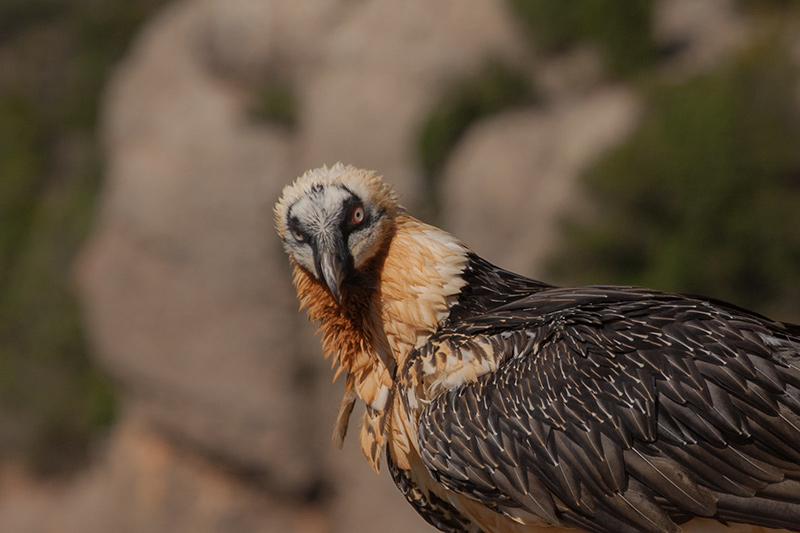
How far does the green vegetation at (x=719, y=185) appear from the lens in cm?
1316

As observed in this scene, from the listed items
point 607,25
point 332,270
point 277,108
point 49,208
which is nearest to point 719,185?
point 607,25

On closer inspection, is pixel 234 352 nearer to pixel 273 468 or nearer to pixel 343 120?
pixel 273 468

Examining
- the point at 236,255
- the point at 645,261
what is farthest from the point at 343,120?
the point at 645,261

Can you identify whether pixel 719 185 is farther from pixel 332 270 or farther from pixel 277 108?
pixel 332 270

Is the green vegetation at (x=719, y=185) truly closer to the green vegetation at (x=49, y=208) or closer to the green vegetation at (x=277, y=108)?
the green vegetation at (x=277, y=108)

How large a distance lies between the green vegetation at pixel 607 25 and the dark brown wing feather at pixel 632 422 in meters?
11.4

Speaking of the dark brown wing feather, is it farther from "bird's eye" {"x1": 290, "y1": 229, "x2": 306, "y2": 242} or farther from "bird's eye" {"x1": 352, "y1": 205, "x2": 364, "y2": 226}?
"bird's eye" {"x1": 290, "y1": 229, "x2": 306, "y2": 242}

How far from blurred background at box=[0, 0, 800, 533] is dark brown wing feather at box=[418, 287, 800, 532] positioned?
9.64 m

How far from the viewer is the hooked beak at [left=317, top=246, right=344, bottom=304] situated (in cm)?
433

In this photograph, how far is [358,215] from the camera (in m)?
4.57

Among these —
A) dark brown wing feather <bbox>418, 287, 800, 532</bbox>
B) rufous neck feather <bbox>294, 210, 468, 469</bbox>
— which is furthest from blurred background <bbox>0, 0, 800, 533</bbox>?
dark brown wing feather <bbox>418, 287, 800, 532</bbox>

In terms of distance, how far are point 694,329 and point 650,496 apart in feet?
2.45

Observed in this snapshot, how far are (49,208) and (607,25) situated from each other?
1382 centimetres

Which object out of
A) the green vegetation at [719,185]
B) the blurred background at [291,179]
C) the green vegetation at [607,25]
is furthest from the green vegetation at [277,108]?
the green vegetation at [719,185]
